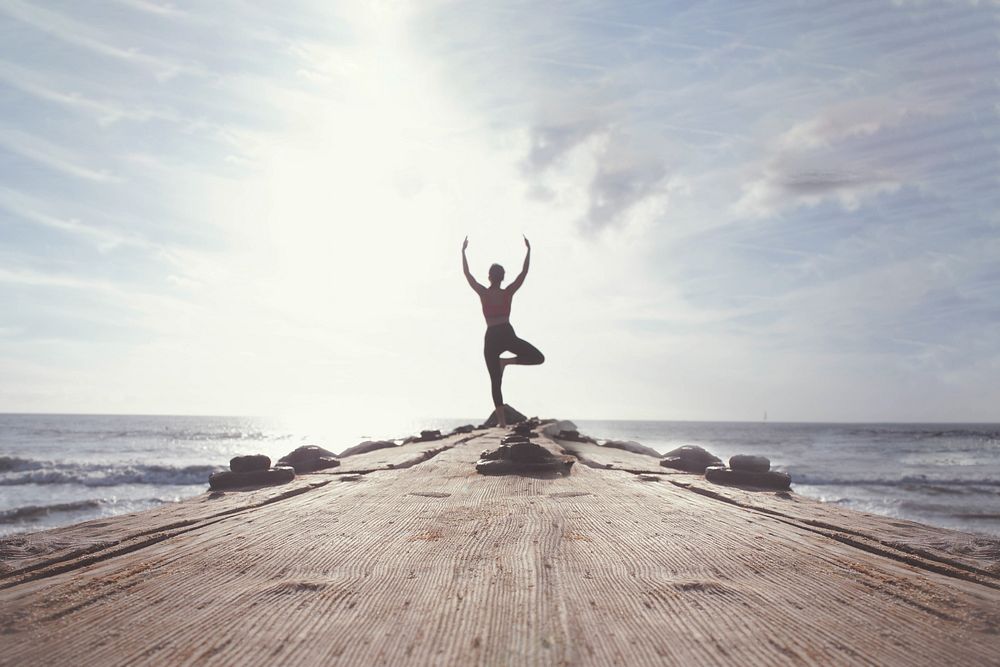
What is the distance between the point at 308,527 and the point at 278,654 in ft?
3.32

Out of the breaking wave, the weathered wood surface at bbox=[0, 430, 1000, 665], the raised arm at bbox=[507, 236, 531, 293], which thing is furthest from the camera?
the breaking wave

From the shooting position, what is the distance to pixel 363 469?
3963 millimetres

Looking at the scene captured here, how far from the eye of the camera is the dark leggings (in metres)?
7.19

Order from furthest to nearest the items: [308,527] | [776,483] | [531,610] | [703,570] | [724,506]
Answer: [776,483] → [724,506] → [308,527] → [703,570] → [531,610]

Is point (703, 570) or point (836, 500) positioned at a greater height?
point (703, 570)

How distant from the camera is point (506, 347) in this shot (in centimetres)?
723

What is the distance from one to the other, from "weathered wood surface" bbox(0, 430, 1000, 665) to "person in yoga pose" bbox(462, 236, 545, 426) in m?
5.16

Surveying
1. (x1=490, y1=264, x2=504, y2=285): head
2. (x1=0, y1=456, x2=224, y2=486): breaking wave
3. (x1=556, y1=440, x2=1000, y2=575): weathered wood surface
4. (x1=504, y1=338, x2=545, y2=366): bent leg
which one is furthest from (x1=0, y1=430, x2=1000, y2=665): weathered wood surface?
(x1=0, y1=456, x2=224, y2=486): breaking wave

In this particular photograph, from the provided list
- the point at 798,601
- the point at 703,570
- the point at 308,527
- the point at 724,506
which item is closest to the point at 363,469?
the point at 308,527

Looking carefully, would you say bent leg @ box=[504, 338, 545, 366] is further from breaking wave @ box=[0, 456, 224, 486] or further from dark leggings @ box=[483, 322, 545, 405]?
breaking wave @ box=[0, 456, 224, 486]

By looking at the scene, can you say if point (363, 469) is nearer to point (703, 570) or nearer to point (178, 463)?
point (703, 570)

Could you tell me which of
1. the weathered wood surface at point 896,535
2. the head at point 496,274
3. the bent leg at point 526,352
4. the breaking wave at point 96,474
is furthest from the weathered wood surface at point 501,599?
the breaking wave at point 96,474

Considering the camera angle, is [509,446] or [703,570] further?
[509,446]

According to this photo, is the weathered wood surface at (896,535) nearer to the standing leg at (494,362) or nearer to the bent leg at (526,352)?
the bent leg at (526,352)
